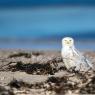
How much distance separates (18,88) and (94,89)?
1.33 metres

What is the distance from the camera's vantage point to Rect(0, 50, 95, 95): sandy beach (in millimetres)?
11836

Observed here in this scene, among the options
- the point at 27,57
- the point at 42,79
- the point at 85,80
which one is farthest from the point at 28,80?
the point at 27,57

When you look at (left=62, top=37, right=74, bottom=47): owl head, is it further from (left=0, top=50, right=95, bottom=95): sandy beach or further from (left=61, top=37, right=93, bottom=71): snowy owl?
(left=0, top=50, right=95, bottom=95): sandy beach

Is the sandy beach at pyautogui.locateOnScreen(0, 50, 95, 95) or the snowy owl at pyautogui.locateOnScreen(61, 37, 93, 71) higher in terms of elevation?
the snowy owl at pyautogui.locateOnScreen(61, 37, 93, 71)

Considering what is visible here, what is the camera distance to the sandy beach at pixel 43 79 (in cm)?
1184

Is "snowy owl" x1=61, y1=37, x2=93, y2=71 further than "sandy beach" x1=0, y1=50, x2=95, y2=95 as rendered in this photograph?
Yes

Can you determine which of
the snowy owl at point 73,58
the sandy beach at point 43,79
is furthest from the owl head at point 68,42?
the sandy beach at point 43,79

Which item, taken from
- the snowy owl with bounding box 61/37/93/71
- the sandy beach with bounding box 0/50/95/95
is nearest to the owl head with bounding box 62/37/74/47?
the snowy owl with bounding box 61/37/93/71

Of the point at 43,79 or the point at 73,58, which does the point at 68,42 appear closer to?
the point at 73,58

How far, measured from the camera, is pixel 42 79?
12828 millimetres

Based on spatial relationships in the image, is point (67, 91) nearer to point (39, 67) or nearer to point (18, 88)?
point (18, 88)

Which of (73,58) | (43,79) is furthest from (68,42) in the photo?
(43,79)

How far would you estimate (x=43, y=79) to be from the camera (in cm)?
1281

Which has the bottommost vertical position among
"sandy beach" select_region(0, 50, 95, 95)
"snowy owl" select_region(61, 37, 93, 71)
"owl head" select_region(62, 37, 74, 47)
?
"sandy beach" select_region(0, 50, 95, 95)
